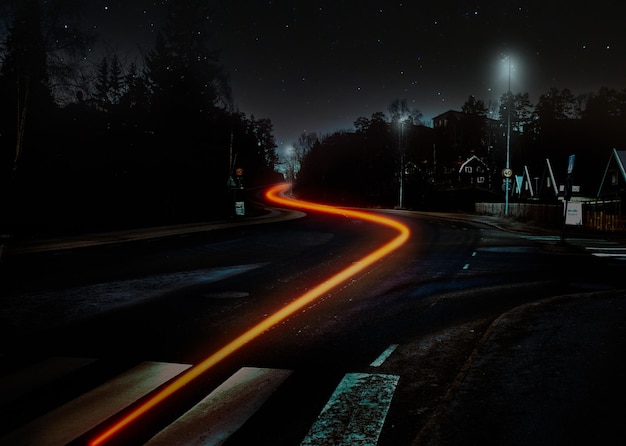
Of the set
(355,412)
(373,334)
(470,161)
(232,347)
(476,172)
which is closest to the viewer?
(355,412)

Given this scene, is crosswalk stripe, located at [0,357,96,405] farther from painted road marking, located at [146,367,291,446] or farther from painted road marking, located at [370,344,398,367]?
painted road marking, located at [370,344,398,367]

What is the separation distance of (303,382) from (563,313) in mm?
4726

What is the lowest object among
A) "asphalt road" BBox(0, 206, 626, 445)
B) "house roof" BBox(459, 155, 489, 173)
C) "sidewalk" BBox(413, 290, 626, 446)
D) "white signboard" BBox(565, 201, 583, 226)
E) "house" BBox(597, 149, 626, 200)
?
"asphalt road" BBox(0, 206, 626, 445)

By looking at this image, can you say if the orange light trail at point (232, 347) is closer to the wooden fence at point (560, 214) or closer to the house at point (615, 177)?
the wooden fence at point (560, 214)

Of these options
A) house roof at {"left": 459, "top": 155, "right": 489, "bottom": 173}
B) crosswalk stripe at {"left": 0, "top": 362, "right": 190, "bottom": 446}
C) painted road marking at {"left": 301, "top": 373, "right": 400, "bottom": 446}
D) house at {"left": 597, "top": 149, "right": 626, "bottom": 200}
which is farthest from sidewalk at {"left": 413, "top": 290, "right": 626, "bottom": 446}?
house roof at {"left": 459, "top": 155, "right": 489, "bottom": 173}

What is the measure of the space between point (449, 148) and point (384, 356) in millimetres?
104351

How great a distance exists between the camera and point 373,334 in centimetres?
732

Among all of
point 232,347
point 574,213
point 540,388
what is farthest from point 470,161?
point 540,388

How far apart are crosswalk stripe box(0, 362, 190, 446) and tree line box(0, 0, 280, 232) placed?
21173 millimetres

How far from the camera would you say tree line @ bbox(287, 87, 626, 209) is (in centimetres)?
7912

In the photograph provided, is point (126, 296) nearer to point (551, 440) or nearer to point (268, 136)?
point (551, 440)

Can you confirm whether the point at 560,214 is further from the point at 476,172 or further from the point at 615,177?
the point at 476,172

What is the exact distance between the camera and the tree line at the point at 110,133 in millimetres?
23891

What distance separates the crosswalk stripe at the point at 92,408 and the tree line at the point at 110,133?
21.2 m
